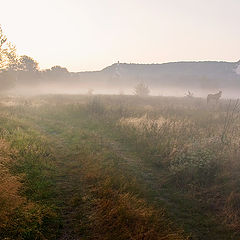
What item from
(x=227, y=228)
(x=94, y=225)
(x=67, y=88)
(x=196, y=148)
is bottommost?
(x=227, y=228)

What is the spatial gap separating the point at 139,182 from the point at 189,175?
5.96ft

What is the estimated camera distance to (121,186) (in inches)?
255

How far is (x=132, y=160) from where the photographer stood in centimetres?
947

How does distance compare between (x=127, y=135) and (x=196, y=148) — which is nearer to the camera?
(x=196, y=148)

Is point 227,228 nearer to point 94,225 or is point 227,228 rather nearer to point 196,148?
point 94,225

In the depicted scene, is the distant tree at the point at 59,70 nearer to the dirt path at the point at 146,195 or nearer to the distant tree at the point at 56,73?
the distant tree at the point at 56,73

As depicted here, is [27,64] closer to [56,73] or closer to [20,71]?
[20,71]

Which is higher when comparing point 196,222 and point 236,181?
point 236,181

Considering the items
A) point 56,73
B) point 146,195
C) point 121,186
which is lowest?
point 146,195

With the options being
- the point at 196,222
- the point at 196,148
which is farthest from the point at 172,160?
the point at 196,222

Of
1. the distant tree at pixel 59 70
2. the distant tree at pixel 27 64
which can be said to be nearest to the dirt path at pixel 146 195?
the distant tree at pixel 27 64

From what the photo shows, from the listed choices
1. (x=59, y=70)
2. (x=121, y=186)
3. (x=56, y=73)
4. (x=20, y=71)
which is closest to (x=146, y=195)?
(x=121, y=186)

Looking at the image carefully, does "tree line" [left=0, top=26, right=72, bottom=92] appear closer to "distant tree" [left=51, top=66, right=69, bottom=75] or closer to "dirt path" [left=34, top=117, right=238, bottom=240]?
"distant tree" [left=51, top=66, right=69, bottom=75]

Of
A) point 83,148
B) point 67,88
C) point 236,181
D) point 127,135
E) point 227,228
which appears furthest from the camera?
point 67,88
